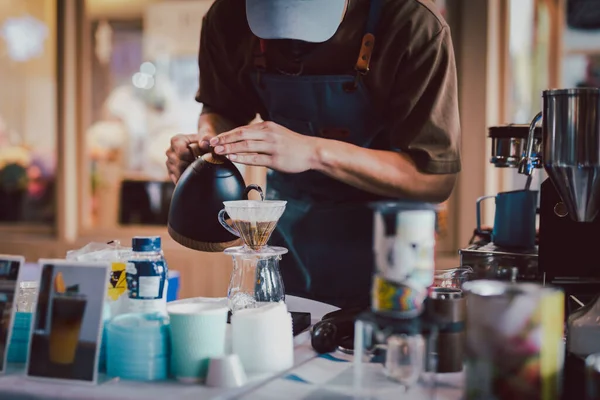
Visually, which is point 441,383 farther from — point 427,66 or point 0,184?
point 0,184

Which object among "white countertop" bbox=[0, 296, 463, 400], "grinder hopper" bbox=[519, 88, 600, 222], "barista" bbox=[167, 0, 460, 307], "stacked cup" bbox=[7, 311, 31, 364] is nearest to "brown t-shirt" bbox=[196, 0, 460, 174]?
"barista" bbox=[167, 0, 460, 307]

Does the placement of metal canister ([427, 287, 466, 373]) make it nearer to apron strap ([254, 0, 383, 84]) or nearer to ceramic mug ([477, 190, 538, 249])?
ceramic mug ([477, 190, 538, 249])

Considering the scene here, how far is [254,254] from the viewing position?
137 cm

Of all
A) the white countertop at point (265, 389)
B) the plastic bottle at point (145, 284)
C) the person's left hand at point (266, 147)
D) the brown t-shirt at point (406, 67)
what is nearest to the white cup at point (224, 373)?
the white countertop at point (265, 389)

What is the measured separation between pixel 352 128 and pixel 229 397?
1006 mm

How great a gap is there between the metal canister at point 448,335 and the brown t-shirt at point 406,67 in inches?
23.3

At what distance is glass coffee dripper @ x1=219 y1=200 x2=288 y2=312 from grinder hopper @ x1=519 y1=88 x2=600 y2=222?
490 millimetres

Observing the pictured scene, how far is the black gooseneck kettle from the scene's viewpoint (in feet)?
4.93

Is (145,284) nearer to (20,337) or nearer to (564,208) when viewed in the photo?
(20,337)

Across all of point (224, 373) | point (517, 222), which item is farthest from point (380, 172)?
point (224, 373)

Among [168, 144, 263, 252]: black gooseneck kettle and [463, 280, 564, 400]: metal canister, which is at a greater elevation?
[168, 144, 263, 252]: black gooseneck kettle

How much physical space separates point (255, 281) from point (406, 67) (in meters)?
0.65

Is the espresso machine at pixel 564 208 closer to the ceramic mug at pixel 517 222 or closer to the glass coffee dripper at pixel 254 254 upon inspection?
the ceramic mug at pixel 517 222

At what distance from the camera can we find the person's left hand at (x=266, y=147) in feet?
4.93
